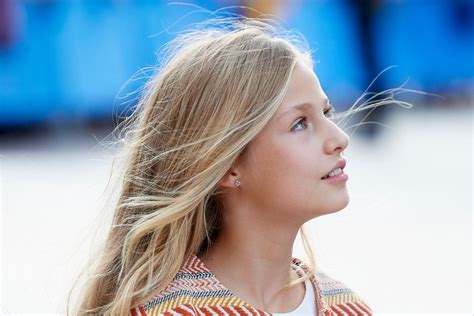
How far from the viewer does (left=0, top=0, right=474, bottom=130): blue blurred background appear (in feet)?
33.4

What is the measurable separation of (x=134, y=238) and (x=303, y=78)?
0.56 metres

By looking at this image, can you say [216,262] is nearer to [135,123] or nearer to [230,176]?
[230,176]

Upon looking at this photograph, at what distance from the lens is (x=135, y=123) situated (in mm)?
2332

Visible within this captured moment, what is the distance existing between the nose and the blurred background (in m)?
3.43

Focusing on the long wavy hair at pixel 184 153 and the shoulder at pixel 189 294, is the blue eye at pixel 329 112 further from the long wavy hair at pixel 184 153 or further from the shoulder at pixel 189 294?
the shoulder at pixel 189 294

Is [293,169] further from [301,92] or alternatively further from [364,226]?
[364,226]

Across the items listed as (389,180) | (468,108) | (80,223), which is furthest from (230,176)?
(468,108)

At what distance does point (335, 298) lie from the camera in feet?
7.38

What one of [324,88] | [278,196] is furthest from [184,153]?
[324,88]

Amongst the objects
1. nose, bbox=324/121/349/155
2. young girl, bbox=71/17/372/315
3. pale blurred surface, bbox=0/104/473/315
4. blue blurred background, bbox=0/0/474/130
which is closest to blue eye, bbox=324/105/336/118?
young girl, bbox=71/17/372/315

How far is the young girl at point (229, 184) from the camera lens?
211 centimetres

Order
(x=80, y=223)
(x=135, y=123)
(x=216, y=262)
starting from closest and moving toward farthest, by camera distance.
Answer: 1. (x=216, y=262)
2. (x=135, y=123)
3. (x=80, y=223)

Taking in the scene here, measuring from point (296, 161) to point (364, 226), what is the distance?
375cm

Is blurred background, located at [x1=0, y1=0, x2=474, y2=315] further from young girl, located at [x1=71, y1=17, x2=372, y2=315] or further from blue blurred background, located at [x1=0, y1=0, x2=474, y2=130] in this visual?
young girl, located at [x1=71, y1=17, x2=372, y2=315]
